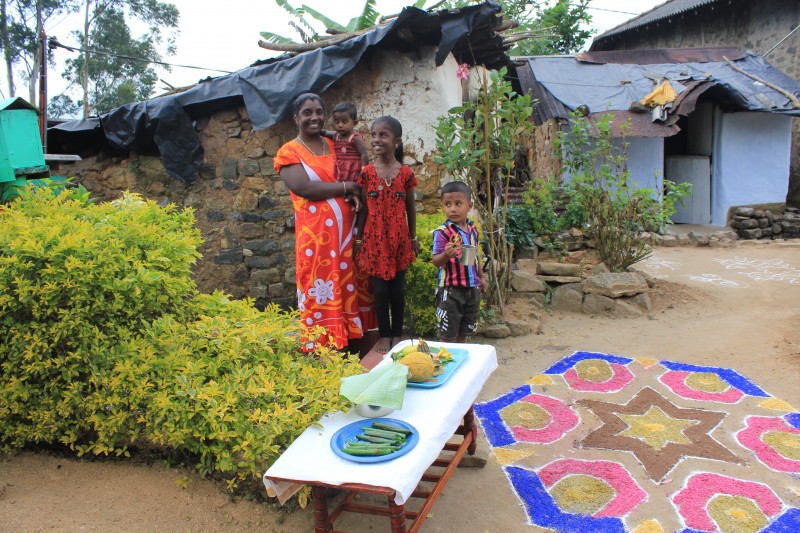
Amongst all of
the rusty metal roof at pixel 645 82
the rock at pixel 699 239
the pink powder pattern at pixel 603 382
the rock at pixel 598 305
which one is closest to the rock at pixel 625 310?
the rock at pixel 598 305

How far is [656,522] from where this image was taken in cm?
245

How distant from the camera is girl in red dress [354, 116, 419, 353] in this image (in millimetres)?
3701

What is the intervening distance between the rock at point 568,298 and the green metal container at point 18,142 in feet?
15.0

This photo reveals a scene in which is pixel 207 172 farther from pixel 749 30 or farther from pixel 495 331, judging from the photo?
pixel 749 30

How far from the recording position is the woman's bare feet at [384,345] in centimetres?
383

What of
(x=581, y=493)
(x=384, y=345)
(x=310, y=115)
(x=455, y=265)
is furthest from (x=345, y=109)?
(x=581, y=493)

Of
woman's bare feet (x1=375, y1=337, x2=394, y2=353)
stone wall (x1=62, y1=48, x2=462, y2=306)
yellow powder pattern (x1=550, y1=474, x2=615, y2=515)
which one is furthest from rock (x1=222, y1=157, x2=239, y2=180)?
Result: yellow powder pattern (x1=550, y1=474, x2=615, y2=515)

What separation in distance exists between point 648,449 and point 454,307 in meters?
1.39

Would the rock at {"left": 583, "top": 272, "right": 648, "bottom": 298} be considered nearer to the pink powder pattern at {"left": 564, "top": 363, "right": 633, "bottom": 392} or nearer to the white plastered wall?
the pink powder pattern at {"left": 564, "top": 363, "right": 633, "bottom": 392}

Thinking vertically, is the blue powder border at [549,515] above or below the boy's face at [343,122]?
below

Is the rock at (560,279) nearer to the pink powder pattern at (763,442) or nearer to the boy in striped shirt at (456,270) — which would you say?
the boy in striped shirt at (456,270)

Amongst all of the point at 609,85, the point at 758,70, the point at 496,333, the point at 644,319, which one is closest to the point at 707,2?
the point at 758,70

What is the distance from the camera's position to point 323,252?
147 inches

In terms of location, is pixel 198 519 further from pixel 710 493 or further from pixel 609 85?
pixel 609 85
